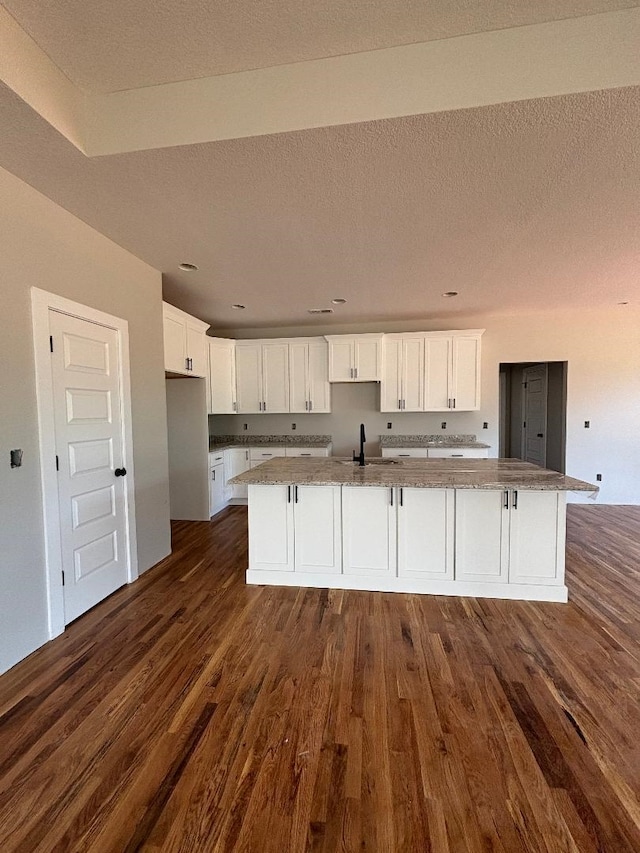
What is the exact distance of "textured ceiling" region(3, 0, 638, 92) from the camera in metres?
1.46

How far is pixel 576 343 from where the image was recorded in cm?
531

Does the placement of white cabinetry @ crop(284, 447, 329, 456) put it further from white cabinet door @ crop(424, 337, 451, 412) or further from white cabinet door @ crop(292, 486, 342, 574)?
white cabinet door @ crop(292, 486, 342, 574)

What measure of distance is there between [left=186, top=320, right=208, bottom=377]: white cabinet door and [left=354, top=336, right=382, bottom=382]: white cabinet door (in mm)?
2057

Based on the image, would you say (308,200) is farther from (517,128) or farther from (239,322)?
(239,322)

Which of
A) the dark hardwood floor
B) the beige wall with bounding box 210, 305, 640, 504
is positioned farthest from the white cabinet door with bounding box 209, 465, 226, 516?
the beige wall with bounding box 210, 305, 640, 504

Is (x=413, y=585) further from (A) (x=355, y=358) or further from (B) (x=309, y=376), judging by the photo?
(B) (x=309, y=376)

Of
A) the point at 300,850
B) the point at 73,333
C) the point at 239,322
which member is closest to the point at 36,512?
the point at 73,333

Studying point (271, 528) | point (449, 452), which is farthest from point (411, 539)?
point (449, 452)

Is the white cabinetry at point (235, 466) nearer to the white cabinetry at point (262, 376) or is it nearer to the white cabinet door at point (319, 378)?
the white cabinetry at point (262, 376)

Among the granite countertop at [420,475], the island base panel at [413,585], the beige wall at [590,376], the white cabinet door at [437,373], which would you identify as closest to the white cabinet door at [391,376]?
the white cabinet door at [437,373]

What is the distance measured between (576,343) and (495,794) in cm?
549

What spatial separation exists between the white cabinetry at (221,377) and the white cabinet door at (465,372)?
3133 mm

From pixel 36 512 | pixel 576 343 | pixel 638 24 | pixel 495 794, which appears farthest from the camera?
pixel 576 343

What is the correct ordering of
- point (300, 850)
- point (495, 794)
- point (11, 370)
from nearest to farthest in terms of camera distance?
point (300, 850), point (495, 794), point (11, 370)
